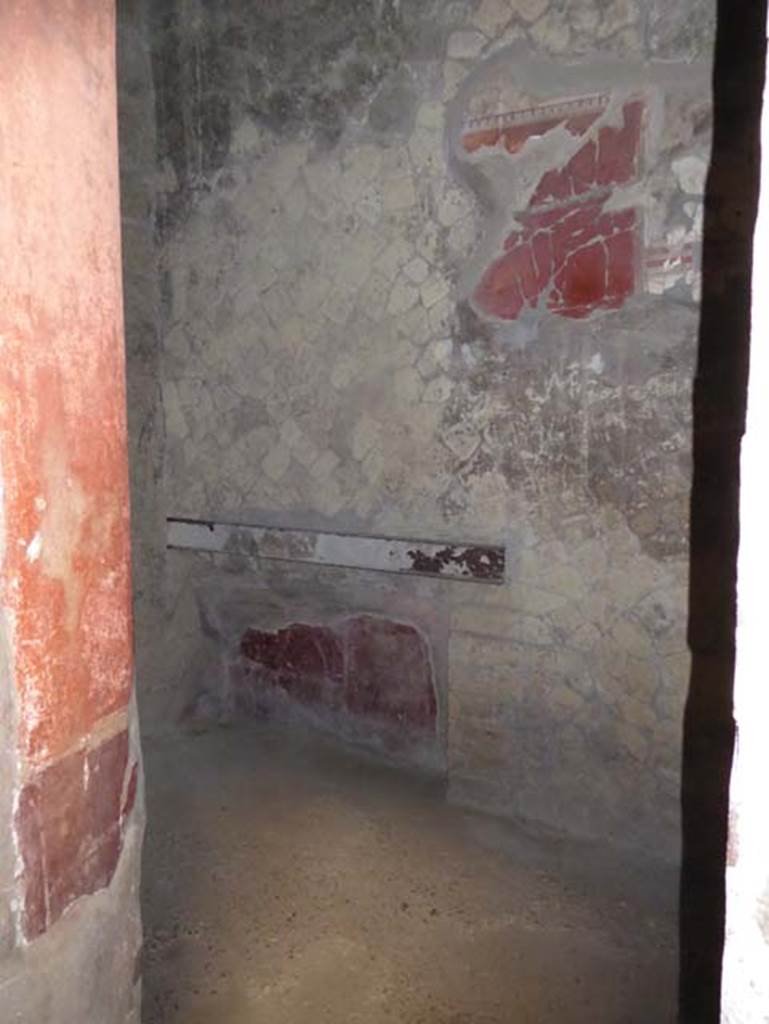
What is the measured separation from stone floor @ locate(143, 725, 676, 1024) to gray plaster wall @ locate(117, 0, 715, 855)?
0.25 metres

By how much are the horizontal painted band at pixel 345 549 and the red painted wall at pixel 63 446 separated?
1.60 meters

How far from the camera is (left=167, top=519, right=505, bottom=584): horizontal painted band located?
269cm

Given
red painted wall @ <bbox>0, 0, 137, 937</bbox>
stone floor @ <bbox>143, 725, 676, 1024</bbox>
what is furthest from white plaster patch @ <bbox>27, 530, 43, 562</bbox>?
stone floor @ <bbox>143, 725, 676, 1024</bbox>

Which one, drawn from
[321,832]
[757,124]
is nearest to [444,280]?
[757,124]

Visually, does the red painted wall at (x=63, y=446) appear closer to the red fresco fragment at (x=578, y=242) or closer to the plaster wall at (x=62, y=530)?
the plaster wall at (x=62, y=530)

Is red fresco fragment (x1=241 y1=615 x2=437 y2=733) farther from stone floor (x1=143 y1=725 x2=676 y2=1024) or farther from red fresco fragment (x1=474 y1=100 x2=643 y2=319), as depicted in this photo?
red fresco fragment (x1=474 y1=100 x2=643 y2=319)

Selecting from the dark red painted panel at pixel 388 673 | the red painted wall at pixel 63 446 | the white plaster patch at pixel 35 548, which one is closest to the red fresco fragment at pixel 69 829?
the red painted wall at pixel 63 446

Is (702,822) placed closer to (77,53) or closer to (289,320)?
(289,320)

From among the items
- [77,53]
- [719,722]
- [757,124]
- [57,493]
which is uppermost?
[757,124]

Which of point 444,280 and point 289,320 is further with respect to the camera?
point 289,320

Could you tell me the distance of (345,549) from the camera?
2.98 m

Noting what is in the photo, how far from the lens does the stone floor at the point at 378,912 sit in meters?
1.87

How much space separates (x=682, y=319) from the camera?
2.34 m

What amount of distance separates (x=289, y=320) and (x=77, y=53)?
2.01 meters
